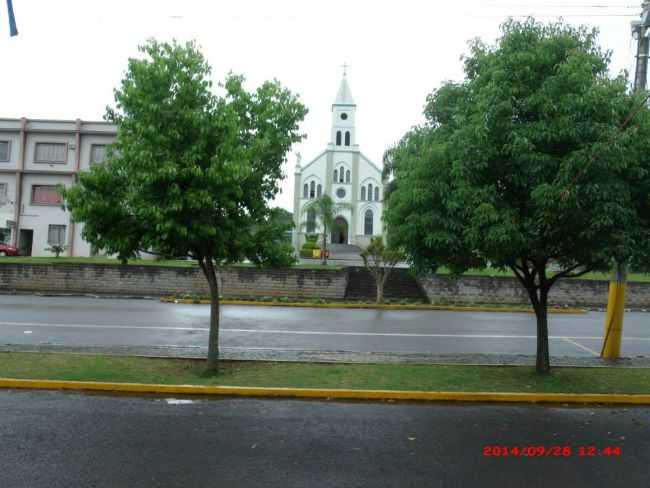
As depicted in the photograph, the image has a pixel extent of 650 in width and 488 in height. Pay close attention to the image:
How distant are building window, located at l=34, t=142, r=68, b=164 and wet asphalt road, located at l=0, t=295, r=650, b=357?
62.5 feet

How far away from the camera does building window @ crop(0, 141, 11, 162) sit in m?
35.9

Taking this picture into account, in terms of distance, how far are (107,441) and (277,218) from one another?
4.44m

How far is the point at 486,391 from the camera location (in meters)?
7.80

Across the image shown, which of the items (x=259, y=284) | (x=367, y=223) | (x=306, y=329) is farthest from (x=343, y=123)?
(x=306, y=329)

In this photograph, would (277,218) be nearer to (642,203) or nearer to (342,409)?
(342,409)

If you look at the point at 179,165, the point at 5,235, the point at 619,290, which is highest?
the point at 5,235

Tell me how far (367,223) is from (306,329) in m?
43.8

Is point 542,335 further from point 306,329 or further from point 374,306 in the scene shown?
point 374,306

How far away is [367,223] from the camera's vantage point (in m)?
57.3

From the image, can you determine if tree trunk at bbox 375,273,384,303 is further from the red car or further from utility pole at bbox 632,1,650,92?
the red car

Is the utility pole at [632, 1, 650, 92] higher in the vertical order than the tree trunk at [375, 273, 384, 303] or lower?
higher

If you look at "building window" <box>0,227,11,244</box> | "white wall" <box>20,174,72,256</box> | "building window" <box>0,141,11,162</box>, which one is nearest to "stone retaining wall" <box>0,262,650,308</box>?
"white wall" <box>20,174,72,256</box>

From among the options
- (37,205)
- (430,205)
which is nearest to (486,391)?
(430,205)

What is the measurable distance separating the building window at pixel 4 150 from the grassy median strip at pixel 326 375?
31766 millimetres
